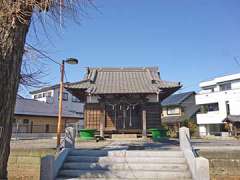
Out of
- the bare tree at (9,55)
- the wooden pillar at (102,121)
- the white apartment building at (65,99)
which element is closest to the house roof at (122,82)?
the wooden pillar at (102,121)

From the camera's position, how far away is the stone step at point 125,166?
6521 millimetres

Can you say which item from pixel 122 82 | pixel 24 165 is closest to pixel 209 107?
pixel 122 82

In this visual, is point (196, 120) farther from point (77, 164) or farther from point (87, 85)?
point (77, 164)

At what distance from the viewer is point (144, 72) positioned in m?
19.0

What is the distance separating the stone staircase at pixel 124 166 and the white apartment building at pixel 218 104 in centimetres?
2968

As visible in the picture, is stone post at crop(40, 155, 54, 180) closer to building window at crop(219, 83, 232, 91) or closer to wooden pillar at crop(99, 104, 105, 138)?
wooden pillar at crop(99, 104, 105, 138)

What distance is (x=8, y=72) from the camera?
3.22 metres

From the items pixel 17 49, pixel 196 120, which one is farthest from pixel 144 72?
pixel 196 120

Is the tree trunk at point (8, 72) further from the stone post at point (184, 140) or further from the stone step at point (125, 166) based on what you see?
the stone post at point (184, 140)

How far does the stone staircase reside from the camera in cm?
616

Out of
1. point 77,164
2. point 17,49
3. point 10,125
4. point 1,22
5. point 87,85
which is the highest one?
point 87,85

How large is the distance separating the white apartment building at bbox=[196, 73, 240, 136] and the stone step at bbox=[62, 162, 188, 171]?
29914 mm

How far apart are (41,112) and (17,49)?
96.8 feet

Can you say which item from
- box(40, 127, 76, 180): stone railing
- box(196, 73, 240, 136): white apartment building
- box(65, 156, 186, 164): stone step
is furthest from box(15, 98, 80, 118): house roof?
box(65, 156, 186, 164): stone step
